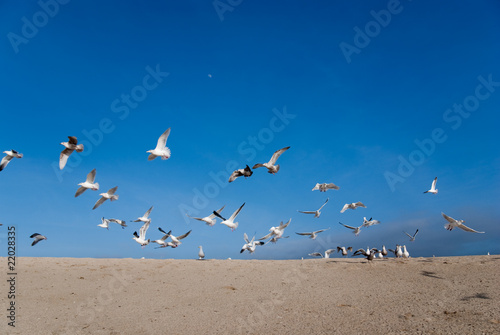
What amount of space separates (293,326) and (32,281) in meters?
11.6

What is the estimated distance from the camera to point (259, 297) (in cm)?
1244

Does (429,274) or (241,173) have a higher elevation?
(241,173)

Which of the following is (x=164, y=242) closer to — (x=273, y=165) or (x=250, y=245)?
(x=250, y=245)

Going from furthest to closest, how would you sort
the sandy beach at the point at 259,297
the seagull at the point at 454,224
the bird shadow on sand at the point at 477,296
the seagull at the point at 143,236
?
the seagull at the point at 143,236 → the seagull at the point at 454,224 → the bird shadow on sand at the point at 477,296 → the sandy beach at the point at 259,297

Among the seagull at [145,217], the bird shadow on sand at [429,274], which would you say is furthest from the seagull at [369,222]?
the seagull at [145,217]

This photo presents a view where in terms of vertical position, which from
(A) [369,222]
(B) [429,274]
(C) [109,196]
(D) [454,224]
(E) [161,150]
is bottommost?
(B) [429,274]

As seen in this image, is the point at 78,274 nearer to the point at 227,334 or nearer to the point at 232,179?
the point at 232,179

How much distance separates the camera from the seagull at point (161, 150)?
48.5 feet

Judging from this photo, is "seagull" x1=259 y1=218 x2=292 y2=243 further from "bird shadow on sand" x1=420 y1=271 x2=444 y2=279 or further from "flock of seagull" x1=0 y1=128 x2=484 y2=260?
"bird shadow on sand" x1=420 y1=271 x2=444 y2=279

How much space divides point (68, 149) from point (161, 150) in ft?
12.1

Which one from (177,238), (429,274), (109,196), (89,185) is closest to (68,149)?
(89,185)

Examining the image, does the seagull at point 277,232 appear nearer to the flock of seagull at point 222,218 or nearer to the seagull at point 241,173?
Answer: the flock of seagull at point 222,218

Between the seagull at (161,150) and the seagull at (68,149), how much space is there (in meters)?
2.89

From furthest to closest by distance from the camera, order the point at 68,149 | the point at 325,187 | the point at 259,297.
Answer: the point at 325,187 → the point at 68,149 → the point at 259,297
